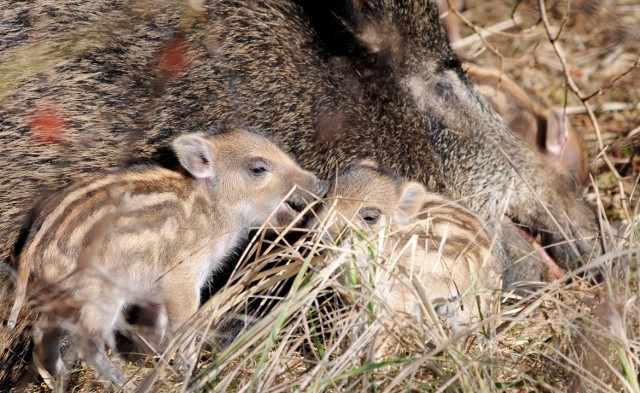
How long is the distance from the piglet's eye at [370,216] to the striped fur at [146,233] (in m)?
0.25

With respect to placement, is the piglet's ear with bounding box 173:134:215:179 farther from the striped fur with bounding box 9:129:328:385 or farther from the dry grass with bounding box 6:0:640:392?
the dry grass with bounding box 6:0:640:392

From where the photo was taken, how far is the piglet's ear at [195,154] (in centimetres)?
472

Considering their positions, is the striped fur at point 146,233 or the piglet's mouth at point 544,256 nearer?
the striped fur at point 146,233

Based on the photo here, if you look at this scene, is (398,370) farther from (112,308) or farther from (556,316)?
(112,308)

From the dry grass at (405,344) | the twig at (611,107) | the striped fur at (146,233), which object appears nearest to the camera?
the dry grass at (405,344)

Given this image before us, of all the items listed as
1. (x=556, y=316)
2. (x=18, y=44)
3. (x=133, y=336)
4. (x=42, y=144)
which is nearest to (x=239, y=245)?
(x=133, y=336)

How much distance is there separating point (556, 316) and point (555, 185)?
233 cm

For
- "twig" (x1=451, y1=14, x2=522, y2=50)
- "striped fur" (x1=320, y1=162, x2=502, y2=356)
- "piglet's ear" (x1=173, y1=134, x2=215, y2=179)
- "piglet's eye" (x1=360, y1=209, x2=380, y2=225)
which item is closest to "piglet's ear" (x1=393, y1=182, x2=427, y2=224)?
"striped fur" (x1=320, y1=162, x2=502, y2=356)

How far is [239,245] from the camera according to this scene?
495 centimetres

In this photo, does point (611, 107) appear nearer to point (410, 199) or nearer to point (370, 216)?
point (410, 199)

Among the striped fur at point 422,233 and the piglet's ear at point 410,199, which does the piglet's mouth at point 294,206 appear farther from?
the piglet's ear at point 410,199

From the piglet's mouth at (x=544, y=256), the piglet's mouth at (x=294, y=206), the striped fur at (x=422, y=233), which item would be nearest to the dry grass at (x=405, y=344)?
the striped fur at (x=422, y=233)

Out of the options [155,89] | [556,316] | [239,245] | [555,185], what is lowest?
[555,185]

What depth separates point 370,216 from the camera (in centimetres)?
474
